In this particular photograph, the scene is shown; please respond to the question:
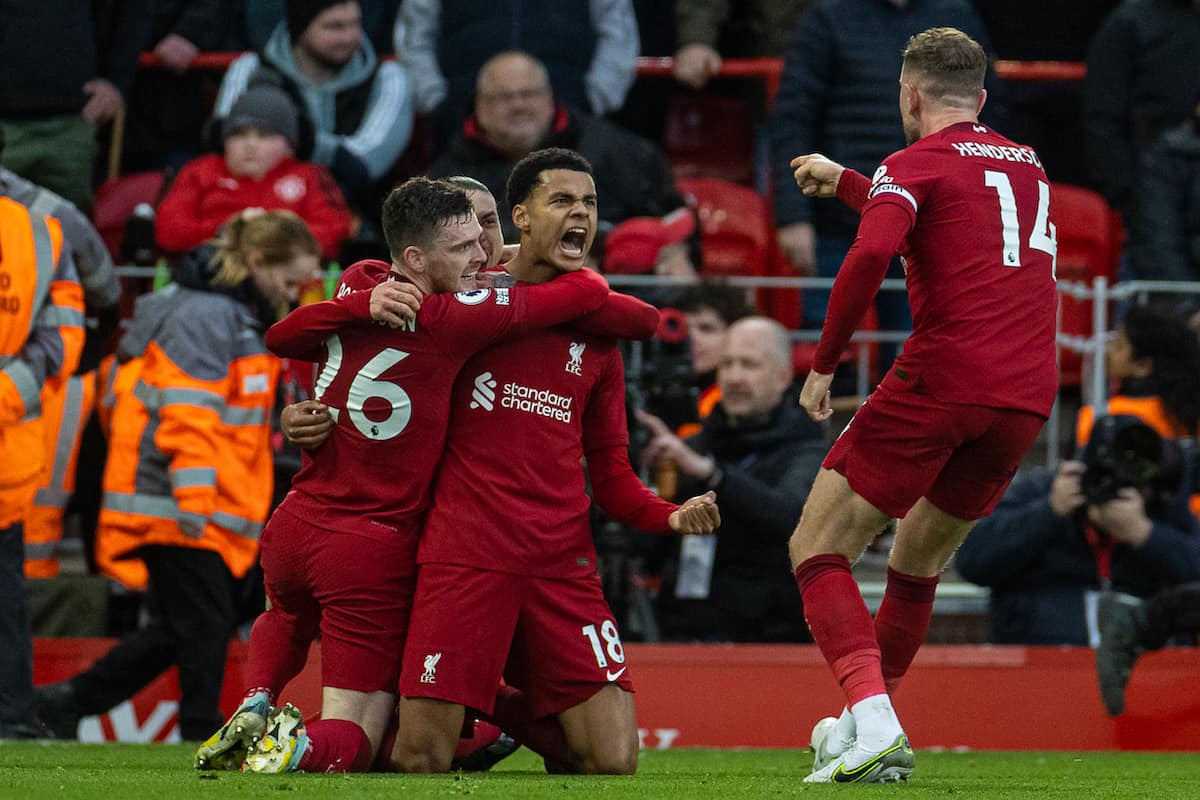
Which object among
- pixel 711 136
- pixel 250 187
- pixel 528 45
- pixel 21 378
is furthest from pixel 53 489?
pixel 711 136

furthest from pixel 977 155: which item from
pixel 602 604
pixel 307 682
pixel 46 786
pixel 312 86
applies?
pixel 312 86

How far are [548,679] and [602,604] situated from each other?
0.89 ft

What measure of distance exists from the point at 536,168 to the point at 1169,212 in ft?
16.4

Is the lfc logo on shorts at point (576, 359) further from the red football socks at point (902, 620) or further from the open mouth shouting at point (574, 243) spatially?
the red football socks at point (902, 620)

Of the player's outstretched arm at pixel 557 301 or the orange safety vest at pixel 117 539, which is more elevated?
the player's outstretched arm at pixel 557 301

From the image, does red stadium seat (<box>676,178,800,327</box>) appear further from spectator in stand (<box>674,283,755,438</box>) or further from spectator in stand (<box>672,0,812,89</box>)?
spectator in stand (<box>674,283,755,438</box>)

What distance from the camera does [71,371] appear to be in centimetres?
816

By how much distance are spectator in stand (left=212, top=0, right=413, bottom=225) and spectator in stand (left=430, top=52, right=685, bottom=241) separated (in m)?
0.45

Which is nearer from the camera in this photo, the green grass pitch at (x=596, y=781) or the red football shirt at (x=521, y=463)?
the green grass pitch at (x=596, y=781)

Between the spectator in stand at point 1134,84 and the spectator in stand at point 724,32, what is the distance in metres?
1.72

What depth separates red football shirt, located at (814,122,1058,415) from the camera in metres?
5.88

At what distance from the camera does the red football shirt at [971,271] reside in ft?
19.3

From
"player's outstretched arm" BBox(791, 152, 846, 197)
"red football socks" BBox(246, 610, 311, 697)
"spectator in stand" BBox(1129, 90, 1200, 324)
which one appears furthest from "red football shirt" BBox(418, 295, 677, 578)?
"spectator in stand" BBox(1129, 90, 1200, 324)

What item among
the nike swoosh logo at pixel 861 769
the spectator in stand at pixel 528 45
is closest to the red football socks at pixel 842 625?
the nike swoosh logo at pixel 861 769
